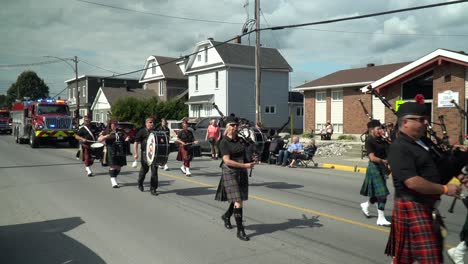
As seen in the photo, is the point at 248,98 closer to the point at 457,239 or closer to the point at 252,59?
the point at 252,59

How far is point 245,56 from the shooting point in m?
42.1

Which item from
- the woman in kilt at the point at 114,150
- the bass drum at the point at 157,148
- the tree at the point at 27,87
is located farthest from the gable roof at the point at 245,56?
the tree at the point at 27,87

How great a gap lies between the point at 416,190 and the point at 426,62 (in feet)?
67.5

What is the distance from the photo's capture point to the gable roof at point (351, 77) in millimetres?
30167

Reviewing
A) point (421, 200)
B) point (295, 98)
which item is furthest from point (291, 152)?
point (295, 98)

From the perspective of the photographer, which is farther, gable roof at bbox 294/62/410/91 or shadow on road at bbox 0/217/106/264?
gable roof at bbox 294/62/410/91

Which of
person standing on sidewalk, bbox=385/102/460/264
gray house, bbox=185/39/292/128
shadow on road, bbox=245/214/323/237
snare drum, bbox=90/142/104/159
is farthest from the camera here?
gray house, bbox=185/39/292/128

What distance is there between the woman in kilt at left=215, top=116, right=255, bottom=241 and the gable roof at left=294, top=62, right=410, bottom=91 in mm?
24215

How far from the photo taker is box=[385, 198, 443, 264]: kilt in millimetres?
3639

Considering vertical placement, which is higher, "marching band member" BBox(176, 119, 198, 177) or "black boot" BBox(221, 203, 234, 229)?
"marching band member" BBox(176, 119, 198, 177)

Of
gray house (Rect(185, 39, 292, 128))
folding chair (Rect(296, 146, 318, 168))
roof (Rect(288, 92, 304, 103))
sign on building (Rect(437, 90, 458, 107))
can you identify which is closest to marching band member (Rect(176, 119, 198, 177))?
folding chair (Rect(296, 146, 318, 168))

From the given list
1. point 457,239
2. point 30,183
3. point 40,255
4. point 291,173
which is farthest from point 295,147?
point 40,255

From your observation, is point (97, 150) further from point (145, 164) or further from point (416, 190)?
point (416, 190)

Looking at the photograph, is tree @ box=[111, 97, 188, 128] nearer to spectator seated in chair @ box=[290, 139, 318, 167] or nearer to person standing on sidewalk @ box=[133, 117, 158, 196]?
spectator seated in chair @ box=[290, 139, 318, 167]
